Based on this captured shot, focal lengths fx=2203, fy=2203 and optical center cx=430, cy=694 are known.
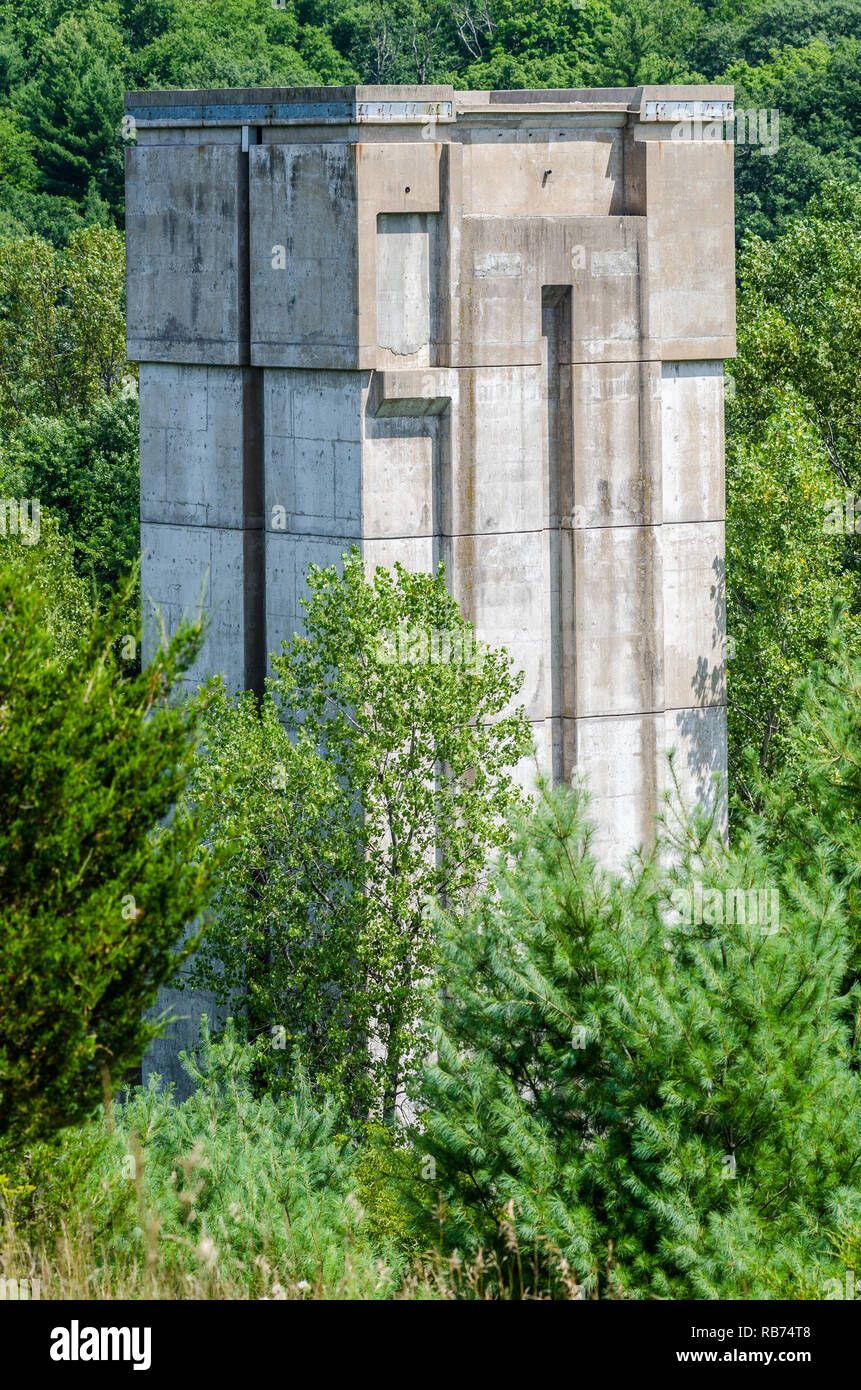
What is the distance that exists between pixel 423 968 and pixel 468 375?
7470 mm

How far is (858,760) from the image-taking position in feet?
63.5

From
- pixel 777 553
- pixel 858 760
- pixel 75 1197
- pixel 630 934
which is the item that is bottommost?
pixel 75 1197

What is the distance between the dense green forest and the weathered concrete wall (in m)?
1.64

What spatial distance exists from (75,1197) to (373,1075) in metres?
10.6

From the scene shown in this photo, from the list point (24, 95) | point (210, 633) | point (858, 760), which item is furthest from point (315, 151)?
point (24, 95)

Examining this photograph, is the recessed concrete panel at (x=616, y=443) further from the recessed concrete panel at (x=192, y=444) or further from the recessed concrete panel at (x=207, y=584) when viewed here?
the recessed concrete panel at (x=207, y=584)

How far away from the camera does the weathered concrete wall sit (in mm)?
26688

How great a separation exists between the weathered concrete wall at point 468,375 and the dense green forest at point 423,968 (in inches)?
64.7

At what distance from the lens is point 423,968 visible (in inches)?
970

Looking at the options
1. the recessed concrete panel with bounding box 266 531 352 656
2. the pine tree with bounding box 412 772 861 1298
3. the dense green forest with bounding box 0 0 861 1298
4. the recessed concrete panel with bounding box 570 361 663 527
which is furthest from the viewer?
the recessed concrete panel with bounding box 570 361 663 527

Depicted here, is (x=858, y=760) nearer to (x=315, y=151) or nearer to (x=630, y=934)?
(x=630, y=934)

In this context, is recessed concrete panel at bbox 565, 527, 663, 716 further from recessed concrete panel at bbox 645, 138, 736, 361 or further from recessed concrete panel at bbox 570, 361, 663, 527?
recessed concrete panel at bbox 645, 138, 736, 361

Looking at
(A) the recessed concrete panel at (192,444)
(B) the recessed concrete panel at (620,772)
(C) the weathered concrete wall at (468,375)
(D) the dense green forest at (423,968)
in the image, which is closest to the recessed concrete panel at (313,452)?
(C) the weathered concrete wall at (468,375)

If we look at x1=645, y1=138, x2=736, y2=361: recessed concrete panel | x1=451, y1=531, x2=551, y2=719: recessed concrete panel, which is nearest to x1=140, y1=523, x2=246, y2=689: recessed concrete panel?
x1=451, y1=531, x2=551, y2=719: recessed concrete panel
